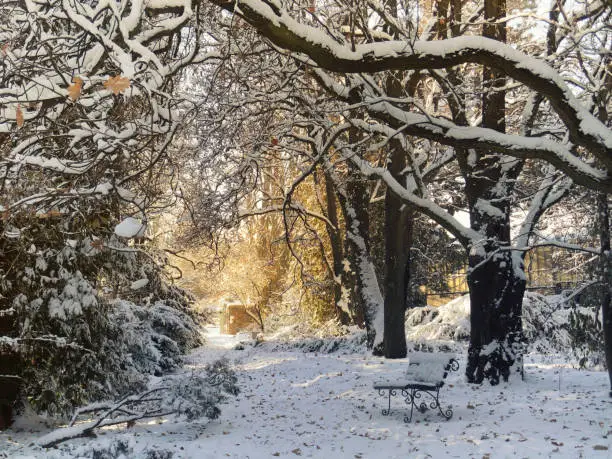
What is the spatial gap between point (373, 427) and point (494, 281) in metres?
3.76

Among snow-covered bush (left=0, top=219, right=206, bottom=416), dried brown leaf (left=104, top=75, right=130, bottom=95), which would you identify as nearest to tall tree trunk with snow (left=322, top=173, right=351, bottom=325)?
snow-covered bush (left=0, top=219, right=206, bottom=416)

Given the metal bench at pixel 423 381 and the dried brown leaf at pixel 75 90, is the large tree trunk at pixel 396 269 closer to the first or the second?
the metal bench at pixel 423 381

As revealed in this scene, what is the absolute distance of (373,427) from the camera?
9141 millimetres

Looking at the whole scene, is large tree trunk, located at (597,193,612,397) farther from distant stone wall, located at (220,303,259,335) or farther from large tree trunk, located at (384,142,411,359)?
distant stone wall, located at (220,303,259,335)

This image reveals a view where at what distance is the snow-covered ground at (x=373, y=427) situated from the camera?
24.4 feet

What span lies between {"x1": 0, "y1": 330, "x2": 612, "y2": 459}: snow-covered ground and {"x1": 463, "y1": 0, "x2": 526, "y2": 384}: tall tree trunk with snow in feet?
1.48

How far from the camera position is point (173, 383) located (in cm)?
934

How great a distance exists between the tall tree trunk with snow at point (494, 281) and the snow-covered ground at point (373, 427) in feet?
1.48

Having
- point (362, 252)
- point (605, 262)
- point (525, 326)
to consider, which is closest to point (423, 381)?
point (605, 262)

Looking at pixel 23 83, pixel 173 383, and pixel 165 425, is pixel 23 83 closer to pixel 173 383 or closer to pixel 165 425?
pixel 173 383

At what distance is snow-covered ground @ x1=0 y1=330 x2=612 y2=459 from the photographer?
7449 millimetres

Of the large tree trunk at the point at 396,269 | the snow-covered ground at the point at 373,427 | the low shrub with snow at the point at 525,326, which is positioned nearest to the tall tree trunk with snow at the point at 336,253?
the low shrub with snow at the point at 525,326

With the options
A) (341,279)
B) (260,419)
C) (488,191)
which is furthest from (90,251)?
(341,279)

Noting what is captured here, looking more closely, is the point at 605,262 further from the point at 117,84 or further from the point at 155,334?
the point at 155,334
